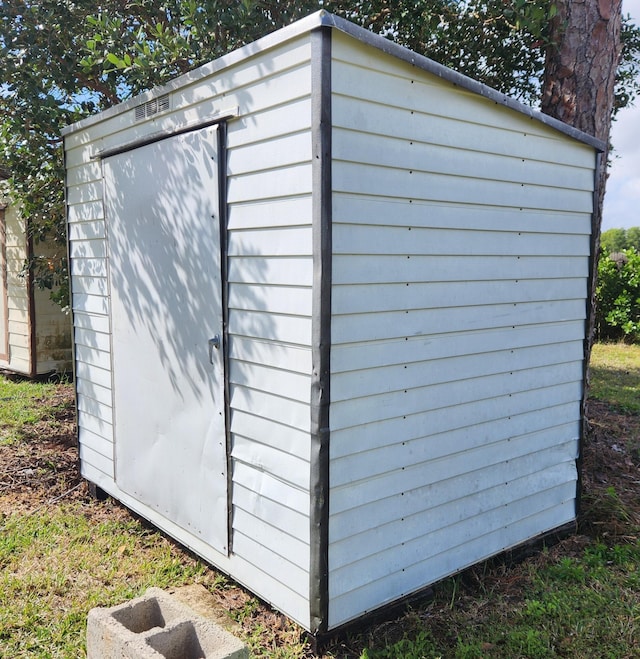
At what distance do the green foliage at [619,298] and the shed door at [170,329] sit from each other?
10.1 m

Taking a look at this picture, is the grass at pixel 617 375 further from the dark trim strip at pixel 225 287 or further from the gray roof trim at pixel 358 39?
the dark trim strip at pixel 225 287

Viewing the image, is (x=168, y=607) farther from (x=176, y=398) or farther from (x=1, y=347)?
(x=1, y=347)

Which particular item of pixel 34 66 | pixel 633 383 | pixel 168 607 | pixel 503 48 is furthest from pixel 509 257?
pixel 633 383

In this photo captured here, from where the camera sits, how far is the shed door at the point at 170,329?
2.88 m

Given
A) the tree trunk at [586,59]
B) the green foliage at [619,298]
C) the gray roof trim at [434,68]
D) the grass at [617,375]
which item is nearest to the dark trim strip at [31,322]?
the tree trunk at [586,59]

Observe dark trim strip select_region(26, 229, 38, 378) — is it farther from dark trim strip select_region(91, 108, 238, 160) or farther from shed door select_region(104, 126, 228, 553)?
shed door select_region(104, 126, 228, 553)

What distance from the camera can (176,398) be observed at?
10.4 ft

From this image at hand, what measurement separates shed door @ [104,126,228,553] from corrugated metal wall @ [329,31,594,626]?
0.71 m

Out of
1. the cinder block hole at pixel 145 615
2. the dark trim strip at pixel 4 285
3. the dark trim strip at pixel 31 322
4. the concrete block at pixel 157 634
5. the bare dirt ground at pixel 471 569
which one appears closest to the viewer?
the concrete block at pixel 157 634

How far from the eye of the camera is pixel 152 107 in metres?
3.21

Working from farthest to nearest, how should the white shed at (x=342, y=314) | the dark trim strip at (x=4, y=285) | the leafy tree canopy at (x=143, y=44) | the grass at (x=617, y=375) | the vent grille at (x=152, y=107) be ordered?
the dark trim strip at (x=4, y=285)
the grass at (x=617, y=375)
the leafy tree canopy at (x=143, y=44)
the vent grille at (x=152, y=107)
the white shed at (x=342, y=314)

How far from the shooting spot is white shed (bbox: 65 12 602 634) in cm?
240

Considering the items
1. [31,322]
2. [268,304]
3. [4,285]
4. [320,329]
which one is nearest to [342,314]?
[320,329]

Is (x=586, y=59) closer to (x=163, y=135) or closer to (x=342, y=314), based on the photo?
(x=163, y=135)
